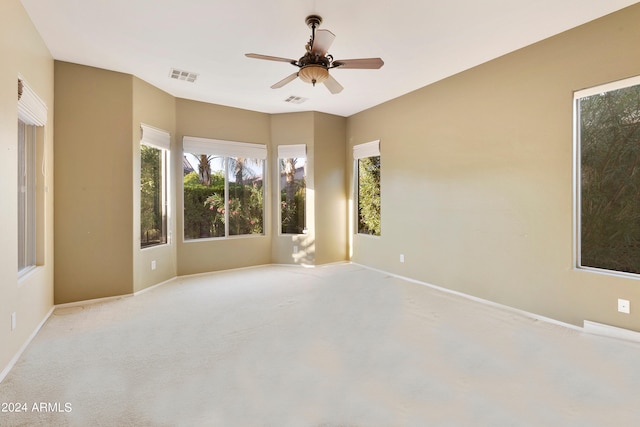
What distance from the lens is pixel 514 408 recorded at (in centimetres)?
182

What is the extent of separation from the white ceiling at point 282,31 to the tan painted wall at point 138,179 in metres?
0.30

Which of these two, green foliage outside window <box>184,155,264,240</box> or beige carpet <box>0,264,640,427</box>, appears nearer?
beige carpet <box>0,264,640,427</box>

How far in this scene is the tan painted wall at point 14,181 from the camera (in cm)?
224

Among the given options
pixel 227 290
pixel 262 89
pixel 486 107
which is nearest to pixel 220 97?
pixel 262 89

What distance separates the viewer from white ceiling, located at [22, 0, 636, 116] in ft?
8.48

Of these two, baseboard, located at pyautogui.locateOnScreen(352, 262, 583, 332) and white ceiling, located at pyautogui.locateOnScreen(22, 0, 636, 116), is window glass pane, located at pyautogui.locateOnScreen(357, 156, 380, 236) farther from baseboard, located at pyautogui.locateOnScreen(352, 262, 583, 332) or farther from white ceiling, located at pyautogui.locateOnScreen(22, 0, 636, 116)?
white ceiling, located at pyautogui.locateOnScreen(22, 0, 636, 116)

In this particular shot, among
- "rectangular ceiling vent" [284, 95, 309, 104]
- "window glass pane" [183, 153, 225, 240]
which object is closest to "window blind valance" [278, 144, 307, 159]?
"rectangular ceiling vent" [284, 95, 309, 104]

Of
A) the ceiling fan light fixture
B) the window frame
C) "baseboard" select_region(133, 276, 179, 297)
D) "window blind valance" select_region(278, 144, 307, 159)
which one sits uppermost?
the ceiling fan light fixture

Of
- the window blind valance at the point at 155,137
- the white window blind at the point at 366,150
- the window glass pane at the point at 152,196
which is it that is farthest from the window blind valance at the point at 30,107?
the white window blind at the point at 366,150

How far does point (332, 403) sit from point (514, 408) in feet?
3.48

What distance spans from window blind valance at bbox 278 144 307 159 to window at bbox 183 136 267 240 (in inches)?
11.7

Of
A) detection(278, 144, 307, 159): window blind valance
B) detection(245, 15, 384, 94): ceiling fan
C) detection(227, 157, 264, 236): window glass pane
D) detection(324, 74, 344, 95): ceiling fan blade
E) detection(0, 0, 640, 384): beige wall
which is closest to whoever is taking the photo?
detection(245, 15, 384, 94): ceiling fan

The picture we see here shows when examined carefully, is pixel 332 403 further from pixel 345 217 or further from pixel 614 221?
Answer: pixel 345 217

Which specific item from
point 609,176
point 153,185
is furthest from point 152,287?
point 609,176
